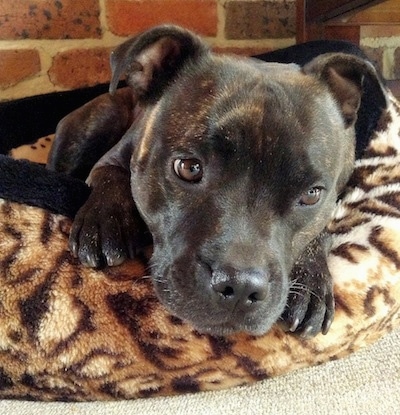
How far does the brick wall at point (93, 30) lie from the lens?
8.63 feet

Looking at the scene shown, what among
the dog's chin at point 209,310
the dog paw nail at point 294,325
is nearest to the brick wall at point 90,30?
the dog's chin at point 209,310

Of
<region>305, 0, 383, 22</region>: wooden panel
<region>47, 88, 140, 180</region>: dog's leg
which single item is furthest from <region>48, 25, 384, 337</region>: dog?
<region>305, 0, 383, 22</region>: wooden panel

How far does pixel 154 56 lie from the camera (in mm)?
1623

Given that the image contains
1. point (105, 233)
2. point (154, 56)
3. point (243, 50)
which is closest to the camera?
point (105, 233)

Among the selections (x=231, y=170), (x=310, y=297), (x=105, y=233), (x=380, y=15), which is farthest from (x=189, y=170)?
(x=380, y=15)

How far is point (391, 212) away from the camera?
1668 millimetres

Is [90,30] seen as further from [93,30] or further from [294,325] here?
[294,325]

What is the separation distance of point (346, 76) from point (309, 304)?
614mm

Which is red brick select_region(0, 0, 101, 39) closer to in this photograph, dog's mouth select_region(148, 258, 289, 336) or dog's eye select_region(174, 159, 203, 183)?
dog's eye select_region(174, 159, 203, 183)

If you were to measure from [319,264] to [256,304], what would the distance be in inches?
12.9

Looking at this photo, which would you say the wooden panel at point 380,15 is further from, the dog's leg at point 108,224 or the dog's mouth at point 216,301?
the dog's mouth at point 216,301

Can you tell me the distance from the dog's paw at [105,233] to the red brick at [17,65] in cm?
125

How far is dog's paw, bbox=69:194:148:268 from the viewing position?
1.45 metres

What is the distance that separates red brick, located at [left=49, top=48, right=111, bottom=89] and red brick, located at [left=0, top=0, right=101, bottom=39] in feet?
0.23
